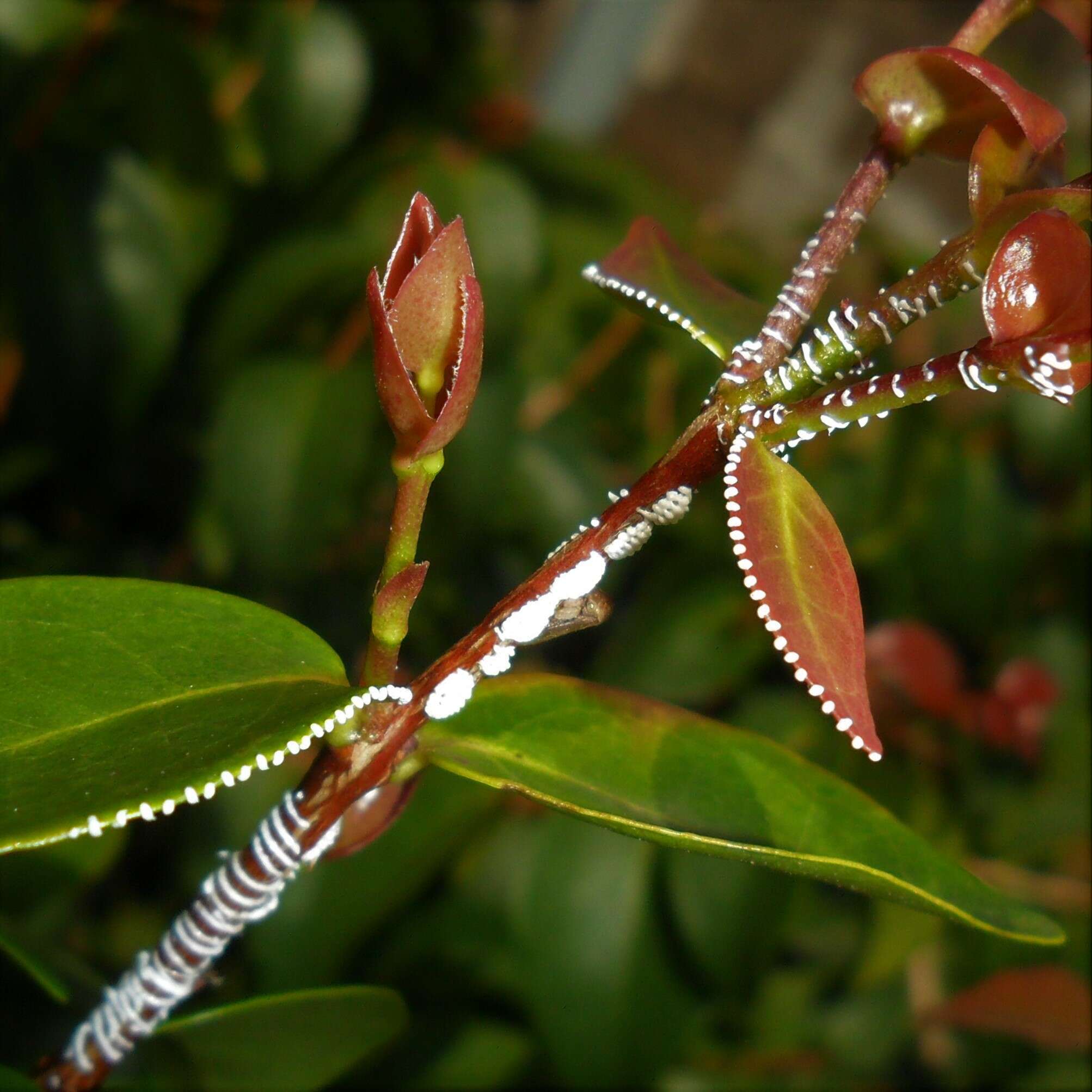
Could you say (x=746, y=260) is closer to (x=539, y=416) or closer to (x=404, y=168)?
(x=539, y=416)

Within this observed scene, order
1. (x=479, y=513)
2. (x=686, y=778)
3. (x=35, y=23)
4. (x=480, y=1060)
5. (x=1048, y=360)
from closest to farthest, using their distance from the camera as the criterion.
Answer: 1. (x=1048, y=360)
2. (x=686, y=778)
3. (x=35, y=23)
4. (x=480, y=1060)
5. (x=479, y=513)

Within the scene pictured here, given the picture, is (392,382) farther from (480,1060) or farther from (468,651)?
(480,1060)

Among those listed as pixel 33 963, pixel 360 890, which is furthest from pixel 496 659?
pixel 360 890

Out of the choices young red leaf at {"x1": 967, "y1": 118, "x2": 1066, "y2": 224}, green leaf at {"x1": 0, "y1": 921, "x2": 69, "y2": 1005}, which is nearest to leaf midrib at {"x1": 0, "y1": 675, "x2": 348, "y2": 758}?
green leaf at {"x1": 0, "y1": 921, "x2": 69, "y2": 1005}

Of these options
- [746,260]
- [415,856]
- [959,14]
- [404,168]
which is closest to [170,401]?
[404,168]

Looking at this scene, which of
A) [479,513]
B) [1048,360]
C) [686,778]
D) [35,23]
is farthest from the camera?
[479,513]

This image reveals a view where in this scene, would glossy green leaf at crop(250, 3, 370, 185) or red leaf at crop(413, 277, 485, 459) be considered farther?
glossy green leaf at crop(250, 3, 370, 185)

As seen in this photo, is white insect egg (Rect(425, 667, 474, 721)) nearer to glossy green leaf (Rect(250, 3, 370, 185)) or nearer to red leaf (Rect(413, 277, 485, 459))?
red leaf (Rect(413, 277, 485, 459))
